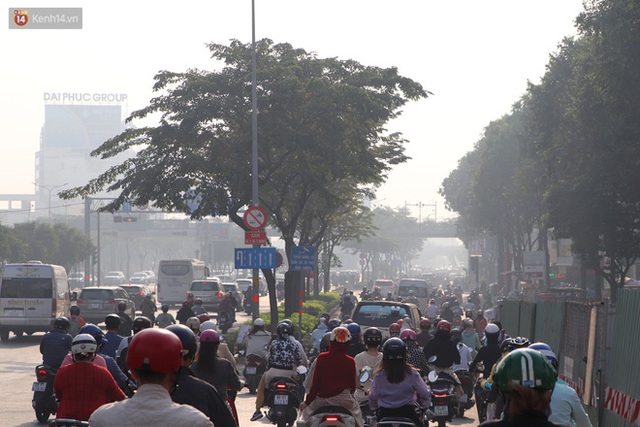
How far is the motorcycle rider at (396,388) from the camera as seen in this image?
10734 mm

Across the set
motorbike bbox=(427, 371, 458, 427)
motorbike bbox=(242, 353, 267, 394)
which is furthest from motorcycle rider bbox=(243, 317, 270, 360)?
motorbike bbox=(427, 371, 458, 427)

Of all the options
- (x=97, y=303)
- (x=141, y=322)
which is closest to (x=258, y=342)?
(x=141, y=322)

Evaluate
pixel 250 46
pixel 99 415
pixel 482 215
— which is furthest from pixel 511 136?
pixel 99 415

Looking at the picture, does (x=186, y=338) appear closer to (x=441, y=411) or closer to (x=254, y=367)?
(x=441, y=411)

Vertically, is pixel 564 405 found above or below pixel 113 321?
below

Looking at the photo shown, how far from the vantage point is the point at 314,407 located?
442 inches

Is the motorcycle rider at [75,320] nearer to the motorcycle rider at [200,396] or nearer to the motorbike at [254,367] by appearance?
the motorbike at [254,367]

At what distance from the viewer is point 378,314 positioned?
25.4 m

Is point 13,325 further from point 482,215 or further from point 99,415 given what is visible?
point 482,215

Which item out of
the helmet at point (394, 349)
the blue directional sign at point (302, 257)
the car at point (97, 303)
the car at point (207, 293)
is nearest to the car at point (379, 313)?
the blue directional sign at point (302, 257)

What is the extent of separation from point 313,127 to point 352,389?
21.8 metres

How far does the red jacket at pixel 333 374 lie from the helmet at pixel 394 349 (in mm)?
664

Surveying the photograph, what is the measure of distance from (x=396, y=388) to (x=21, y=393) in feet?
39.6

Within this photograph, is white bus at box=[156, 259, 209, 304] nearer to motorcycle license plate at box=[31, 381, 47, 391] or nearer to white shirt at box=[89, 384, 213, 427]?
motorcycle license plate at box=[31, 381, 47, 391]
